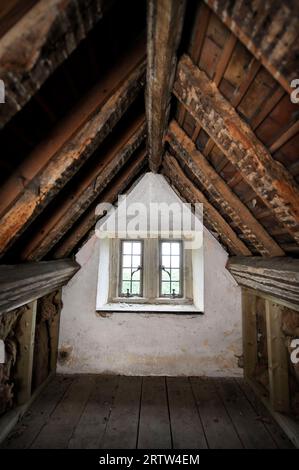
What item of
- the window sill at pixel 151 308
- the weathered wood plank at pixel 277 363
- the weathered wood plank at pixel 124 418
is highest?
the window sill at pixel 151 308

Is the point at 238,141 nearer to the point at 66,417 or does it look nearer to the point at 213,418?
the point at 213,418

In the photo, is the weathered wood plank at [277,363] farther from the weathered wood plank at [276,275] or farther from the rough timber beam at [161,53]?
the rough timber beam at [161,53]

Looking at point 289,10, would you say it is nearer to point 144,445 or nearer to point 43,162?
point 43,162

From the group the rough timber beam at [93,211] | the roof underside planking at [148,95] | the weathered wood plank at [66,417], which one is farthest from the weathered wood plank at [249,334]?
the rough timber beam at [93,211]

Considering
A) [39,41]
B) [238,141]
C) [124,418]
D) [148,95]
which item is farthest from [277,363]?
[39,41]

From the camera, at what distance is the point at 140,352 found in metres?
3.23

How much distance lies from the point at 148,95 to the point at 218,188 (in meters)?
0.87

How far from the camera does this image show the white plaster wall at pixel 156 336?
3.21m

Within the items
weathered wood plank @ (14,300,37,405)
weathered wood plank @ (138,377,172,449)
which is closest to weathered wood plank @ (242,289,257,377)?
weathered wood plank @ (138,377,172,449)

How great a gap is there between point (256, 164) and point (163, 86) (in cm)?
63

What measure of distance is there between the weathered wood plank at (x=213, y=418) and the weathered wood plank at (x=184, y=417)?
0.06m

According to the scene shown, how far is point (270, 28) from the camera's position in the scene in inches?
28.3

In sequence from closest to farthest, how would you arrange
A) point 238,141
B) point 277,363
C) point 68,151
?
point 238,141 < point 68,151 < point 277,363

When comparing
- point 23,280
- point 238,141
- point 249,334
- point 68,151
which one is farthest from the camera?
point 249,334
